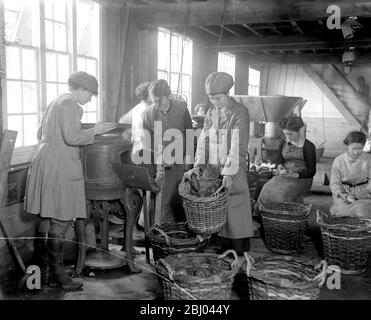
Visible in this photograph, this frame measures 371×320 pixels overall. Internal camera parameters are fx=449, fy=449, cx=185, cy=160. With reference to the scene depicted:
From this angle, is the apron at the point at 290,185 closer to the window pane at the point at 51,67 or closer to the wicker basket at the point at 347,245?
the wicker basket at the point at 347,245

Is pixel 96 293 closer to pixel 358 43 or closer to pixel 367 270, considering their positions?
pixel 367 270

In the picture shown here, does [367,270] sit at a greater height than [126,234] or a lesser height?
lesser

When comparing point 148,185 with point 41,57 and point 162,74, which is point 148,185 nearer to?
point 41,57

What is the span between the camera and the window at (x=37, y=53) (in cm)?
446

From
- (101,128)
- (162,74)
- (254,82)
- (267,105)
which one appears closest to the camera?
(101,128)

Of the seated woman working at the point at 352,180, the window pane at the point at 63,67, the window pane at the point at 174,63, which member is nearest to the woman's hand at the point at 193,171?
the seated woman working at the point at 352,180

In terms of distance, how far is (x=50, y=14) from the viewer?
496cm

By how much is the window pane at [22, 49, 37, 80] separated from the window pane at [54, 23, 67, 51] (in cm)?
45

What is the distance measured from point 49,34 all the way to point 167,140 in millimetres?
1805

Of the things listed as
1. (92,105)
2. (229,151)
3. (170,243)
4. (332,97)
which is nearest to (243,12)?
(92,105)

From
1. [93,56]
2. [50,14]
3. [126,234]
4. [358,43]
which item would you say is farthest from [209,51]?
[126,234]

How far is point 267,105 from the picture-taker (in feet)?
28.1

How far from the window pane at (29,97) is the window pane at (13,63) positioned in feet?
0.56

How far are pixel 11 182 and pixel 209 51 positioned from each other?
23.2 ft
